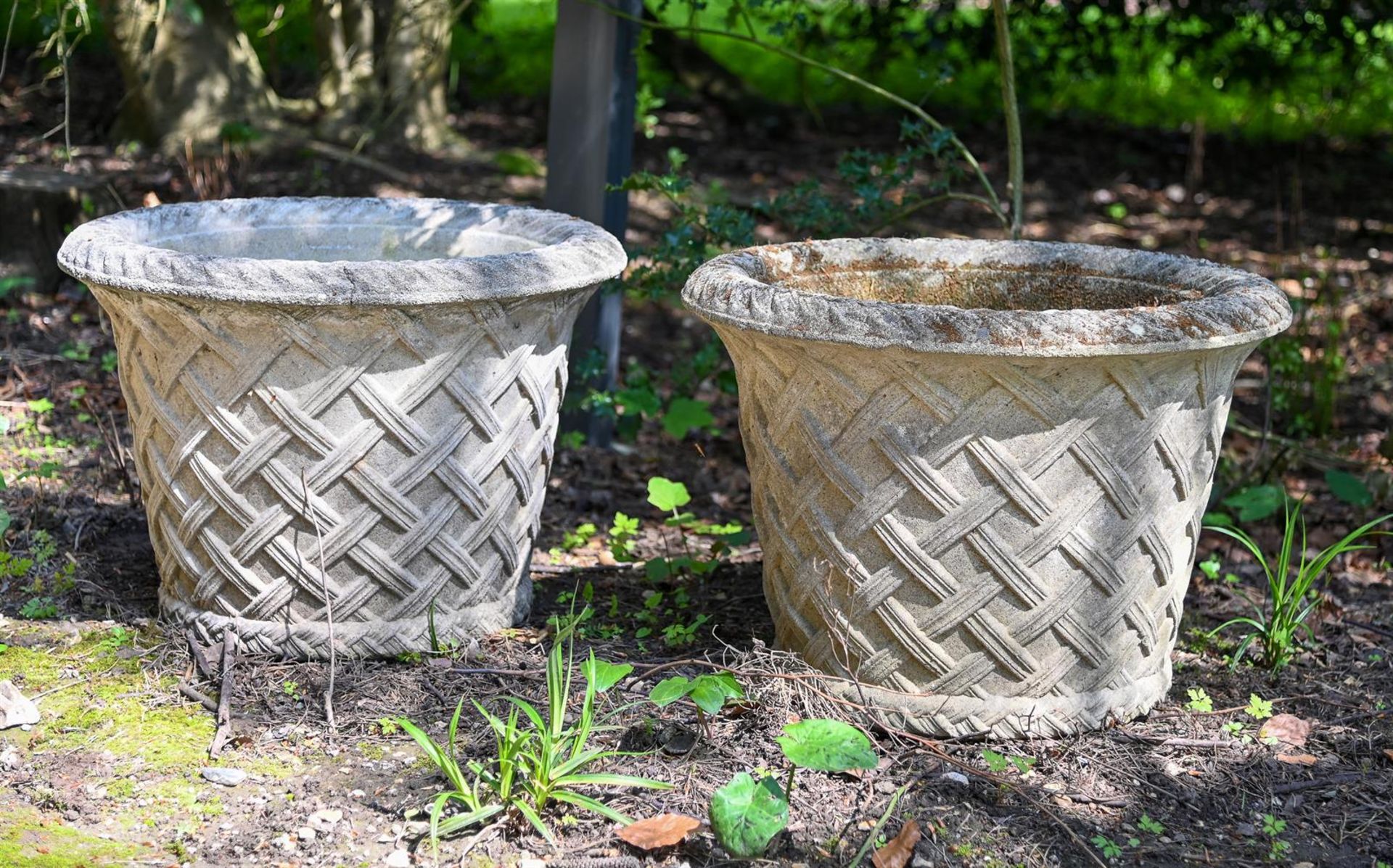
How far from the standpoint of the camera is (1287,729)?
253 cm

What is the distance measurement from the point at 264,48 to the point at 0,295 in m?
4.88

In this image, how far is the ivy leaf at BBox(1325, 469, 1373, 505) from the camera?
347 cm

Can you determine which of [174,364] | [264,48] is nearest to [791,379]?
[174,364]

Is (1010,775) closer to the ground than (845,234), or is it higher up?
closer to the ground

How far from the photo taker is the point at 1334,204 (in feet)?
22.8

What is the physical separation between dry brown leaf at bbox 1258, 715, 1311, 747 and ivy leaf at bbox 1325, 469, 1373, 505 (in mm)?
1105

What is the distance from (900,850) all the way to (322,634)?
1.20 metres

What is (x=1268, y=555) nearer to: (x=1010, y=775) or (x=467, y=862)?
(x=1010, y=775)

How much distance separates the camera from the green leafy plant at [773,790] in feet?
6.46

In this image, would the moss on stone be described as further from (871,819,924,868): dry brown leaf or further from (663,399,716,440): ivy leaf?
(663,399,716,440): ivy leaf

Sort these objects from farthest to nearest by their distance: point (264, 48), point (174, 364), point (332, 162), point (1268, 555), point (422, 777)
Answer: point (264, 48) < point (332, 162) < point (1268, 555) < point (174, 364) < point (422, 777)

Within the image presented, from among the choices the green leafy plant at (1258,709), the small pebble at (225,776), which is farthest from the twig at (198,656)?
the green leafy plant at (1258,709)

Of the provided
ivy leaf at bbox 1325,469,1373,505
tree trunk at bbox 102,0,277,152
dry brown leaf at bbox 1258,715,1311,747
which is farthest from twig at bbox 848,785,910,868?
tree trunk at bbox 102,0,277,152

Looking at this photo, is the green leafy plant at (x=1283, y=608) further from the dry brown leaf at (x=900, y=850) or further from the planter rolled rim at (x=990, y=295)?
Answer: the dry brown leaf at (x=900, y=850)
